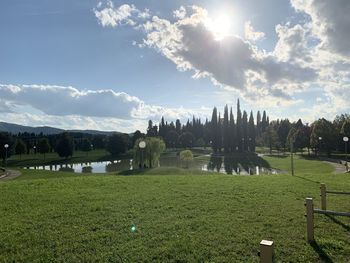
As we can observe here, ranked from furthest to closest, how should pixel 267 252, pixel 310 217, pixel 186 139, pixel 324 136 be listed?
pixel 186 139, pixel 324 136, pixel 310 217, pixel 267 252

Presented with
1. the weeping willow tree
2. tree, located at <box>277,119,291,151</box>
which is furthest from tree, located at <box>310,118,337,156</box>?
the weeping willow tree

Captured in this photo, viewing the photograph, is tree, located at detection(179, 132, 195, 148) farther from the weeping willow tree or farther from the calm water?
the weeping willow tree

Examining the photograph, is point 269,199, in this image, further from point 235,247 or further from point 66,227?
point 66,227

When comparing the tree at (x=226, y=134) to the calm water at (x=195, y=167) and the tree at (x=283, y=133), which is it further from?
the calm water at (x=195, y=167)

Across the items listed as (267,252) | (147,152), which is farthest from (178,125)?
(267,252)

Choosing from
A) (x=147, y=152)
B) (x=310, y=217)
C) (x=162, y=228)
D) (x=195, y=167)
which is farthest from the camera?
(x=195, y=167)

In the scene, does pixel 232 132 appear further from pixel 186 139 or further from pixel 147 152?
pixel 147 152

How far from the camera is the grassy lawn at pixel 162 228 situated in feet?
20.5

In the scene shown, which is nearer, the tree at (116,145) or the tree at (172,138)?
the tree at (116,145)

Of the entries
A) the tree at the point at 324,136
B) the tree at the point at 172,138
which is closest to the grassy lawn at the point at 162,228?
the tree at the point at 324,136

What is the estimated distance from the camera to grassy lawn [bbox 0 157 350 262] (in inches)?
247

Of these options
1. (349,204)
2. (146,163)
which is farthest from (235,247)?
(146,163)

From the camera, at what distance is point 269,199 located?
12.2 metres

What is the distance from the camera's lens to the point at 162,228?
311 inches
